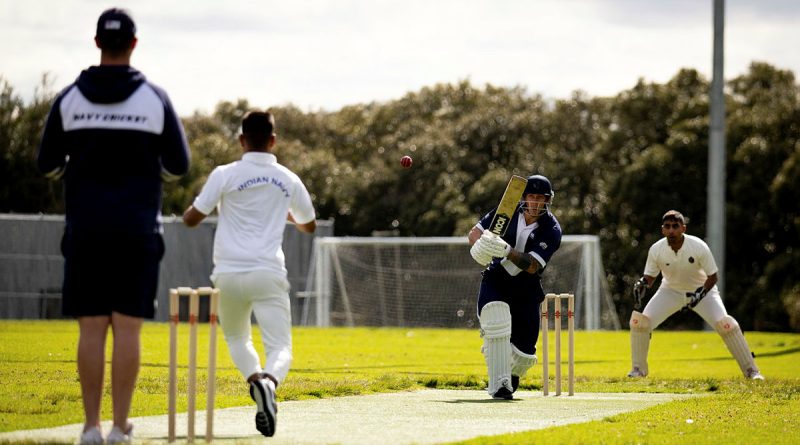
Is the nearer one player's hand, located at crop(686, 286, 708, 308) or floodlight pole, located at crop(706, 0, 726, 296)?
player's hand, located at crop(686, 286, 708, 308)

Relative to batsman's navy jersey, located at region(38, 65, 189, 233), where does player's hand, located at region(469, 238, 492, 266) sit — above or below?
below

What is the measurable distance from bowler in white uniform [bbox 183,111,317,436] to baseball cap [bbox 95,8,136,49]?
996 millimetres

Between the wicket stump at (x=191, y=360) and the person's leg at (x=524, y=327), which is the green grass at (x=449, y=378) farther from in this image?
the person's leg at (x=524, y=327)

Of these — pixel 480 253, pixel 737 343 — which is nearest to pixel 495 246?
pixel 480 253

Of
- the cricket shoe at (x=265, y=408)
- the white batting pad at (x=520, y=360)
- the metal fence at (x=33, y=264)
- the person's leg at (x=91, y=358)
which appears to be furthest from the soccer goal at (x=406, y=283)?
the person's leg at (x=91, y=358)

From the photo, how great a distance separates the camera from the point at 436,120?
55.0 meters

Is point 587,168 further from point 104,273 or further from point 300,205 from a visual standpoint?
point 104,273

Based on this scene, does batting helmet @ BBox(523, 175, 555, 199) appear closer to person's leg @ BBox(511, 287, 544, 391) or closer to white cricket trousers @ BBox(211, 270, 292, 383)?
person's leg @ BBox(511, 287, 544, 391)

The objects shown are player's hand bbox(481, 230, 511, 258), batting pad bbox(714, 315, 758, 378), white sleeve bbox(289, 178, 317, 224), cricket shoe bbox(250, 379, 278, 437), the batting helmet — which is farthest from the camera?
batting pad bbox(714, 315, 758, 378)

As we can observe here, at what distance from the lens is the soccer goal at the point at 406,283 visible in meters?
34.4

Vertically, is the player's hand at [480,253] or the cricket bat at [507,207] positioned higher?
the cricket bat at [507,207]

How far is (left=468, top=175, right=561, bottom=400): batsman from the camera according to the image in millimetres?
11328

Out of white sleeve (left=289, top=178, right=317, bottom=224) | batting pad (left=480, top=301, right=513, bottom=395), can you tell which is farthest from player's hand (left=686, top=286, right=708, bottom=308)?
white sleeve (left=289, top=178, right=317, bottom=224)

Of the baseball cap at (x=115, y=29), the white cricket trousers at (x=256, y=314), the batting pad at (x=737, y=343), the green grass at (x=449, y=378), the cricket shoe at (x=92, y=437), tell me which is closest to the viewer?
the cricket shoe at (x=92, y=437)
